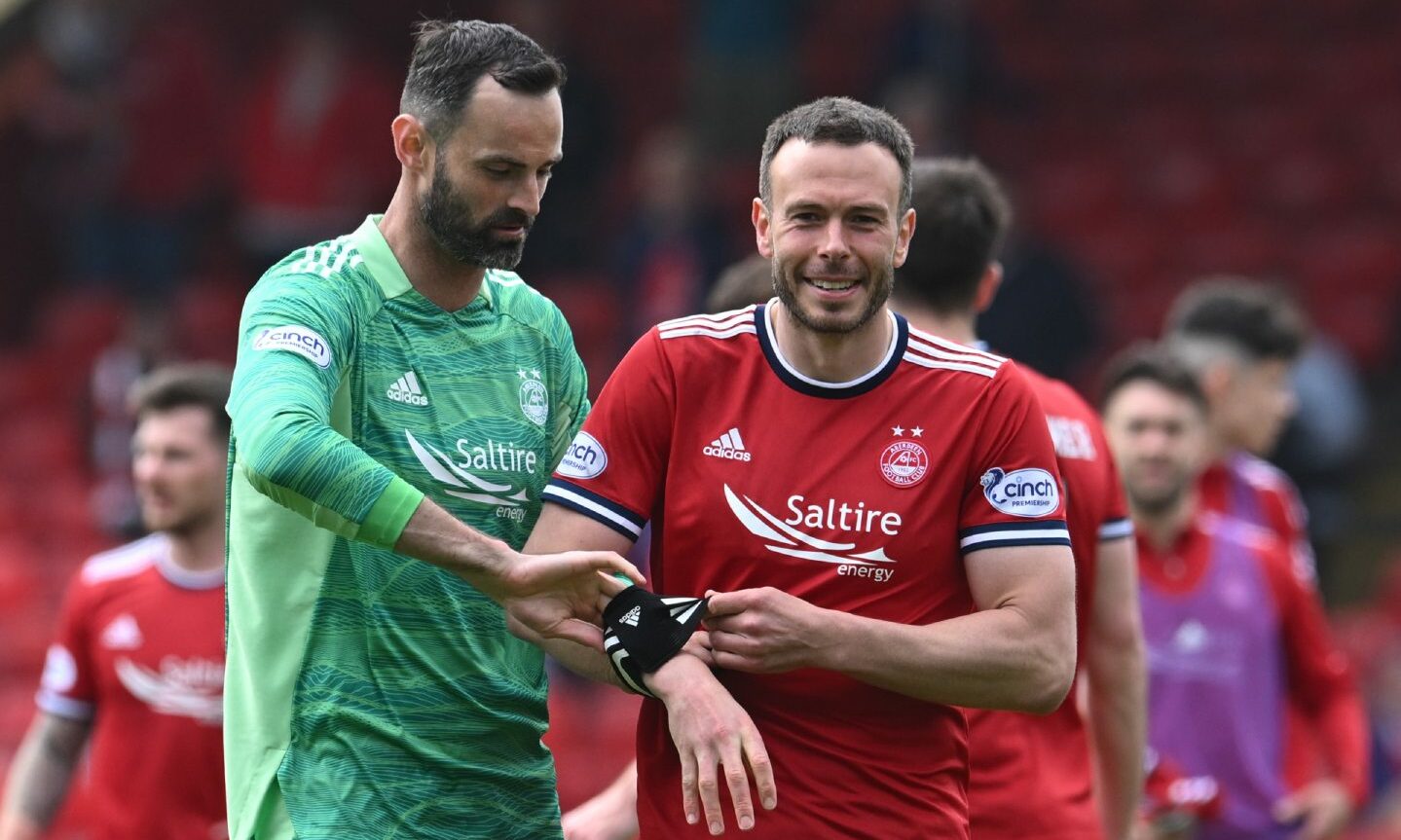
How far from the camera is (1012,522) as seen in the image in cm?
370

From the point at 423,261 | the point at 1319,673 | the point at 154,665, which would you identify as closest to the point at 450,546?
the point at 423,261

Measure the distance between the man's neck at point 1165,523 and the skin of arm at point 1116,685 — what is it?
4.75 feet

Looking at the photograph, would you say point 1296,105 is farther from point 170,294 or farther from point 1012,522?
point 1012,522

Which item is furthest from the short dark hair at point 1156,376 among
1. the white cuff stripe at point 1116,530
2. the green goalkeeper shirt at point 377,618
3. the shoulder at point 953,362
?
the green goalkeeper shirt at point 377,618

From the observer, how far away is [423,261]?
13.2 feet

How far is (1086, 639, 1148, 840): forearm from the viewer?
15.9 ft

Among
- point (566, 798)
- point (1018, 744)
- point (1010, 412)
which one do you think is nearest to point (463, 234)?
point (1010, 412)

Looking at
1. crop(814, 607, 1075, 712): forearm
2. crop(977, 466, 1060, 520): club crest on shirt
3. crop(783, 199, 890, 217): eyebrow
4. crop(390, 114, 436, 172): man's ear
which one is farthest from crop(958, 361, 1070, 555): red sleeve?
crop(390, 114, 436, 172): man's ear

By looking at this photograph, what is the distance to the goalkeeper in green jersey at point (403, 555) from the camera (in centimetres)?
388

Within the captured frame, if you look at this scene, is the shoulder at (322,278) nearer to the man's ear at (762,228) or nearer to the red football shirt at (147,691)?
the man's ear at (762,228)

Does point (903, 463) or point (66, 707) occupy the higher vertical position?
point (903, 463)

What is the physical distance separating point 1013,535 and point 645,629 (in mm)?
683

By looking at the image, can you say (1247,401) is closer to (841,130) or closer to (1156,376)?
(1156,376)

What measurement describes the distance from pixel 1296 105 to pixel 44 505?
9.01 meters
